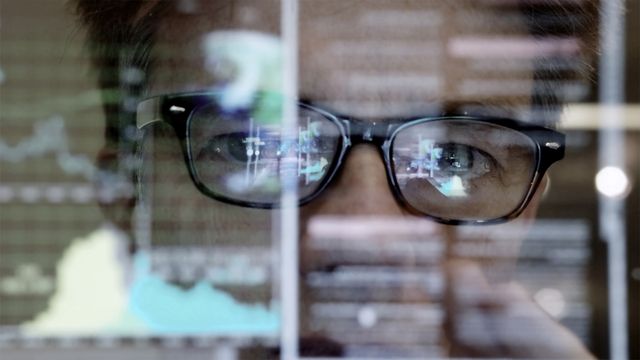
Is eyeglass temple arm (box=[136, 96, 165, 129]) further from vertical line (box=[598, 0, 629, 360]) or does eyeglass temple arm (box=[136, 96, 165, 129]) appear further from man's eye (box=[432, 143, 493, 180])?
vertical line (box=[598, 0, 629, 360])

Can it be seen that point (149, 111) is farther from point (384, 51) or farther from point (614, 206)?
point (614, 206)

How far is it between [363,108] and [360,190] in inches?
2.9

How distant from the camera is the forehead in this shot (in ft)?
2.25

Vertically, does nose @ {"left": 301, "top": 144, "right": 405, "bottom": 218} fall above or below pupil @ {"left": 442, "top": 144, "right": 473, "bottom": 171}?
below

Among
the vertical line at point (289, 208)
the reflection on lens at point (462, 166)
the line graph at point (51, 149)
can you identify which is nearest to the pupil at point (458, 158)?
the reflection on lens at point (462, 166)

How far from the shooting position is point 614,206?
3.66ft

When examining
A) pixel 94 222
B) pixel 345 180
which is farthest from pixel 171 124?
pixel 94 222

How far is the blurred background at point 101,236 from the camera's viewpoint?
39.5 inches

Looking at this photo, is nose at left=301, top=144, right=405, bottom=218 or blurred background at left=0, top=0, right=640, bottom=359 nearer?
nose at left=301, top=144, right=405, bottom=218

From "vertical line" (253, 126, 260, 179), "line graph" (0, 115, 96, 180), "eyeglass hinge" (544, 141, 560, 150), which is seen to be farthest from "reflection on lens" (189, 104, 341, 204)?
"line graph" (0, 115, 96, 180)

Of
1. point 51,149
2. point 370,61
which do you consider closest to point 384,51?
point 370,61

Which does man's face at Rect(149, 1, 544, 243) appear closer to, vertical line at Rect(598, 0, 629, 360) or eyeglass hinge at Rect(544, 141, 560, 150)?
eyeglass hinge at Rect(544, 141, 560, 150)

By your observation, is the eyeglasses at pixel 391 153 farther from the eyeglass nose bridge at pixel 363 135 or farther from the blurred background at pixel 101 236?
the blurred background at pixel 101 236

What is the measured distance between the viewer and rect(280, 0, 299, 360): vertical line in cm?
70
